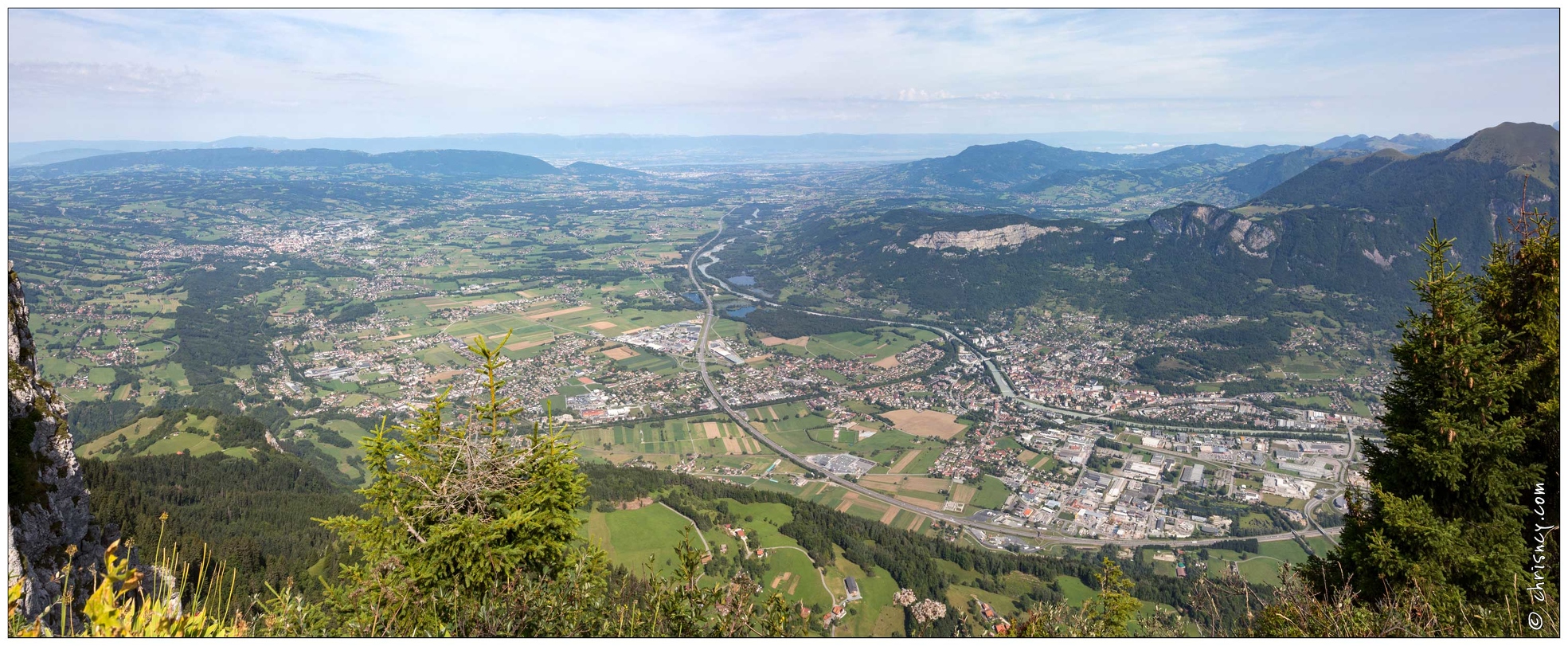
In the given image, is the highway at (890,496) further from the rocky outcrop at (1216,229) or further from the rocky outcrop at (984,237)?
the rocky outcrop at (1216,229)

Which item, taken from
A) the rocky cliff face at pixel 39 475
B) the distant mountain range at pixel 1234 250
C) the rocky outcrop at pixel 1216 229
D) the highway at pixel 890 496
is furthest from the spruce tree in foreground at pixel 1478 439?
the rocky outcrop at pixel 1216 229

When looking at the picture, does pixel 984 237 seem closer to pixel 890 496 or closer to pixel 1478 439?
pixel 890 496

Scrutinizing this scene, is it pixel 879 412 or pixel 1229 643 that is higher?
pixel 1229 643

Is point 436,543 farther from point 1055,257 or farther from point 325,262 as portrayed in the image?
point 325,262

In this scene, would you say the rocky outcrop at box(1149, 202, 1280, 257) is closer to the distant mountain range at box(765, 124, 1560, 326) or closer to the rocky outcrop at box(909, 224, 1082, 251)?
the distant mountain range at box(765, 124, 1560, 326)

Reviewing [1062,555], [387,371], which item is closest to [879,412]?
[1062,555]

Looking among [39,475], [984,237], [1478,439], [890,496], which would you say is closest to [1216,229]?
[984,237]

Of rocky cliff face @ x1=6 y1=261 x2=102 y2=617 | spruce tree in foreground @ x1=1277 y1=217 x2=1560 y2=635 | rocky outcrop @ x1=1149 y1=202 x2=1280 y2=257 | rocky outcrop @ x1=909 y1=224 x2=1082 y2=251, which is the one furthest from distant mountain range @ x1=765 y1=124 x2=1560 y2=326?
rocky cliff face @ x1=6 y1=261 x2=102 y2=617
